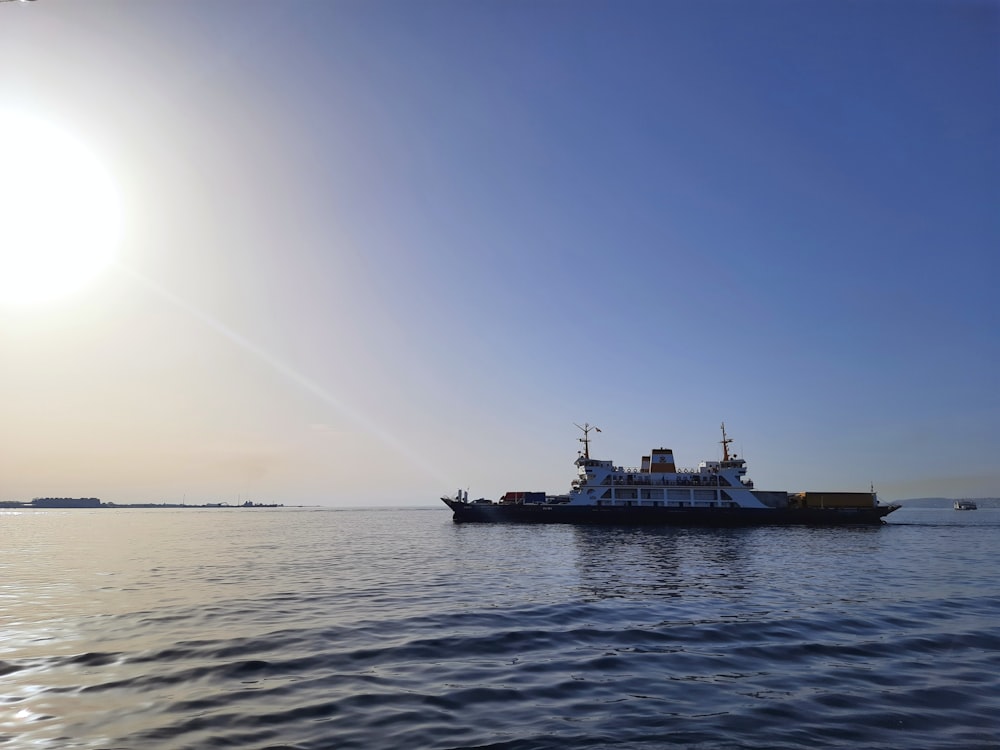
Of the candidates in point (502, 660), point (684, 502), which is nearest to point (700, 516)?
point (684, 502)

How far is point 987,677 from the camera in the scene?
12.8m

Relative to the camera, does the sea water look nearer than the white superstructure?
Yes

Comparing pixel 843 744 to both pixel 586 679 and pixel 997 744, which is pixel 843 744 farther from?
pixel 586 679

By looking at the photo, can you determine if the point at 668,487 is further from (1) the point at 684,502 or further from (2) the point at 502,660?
(2) the point at 502,660

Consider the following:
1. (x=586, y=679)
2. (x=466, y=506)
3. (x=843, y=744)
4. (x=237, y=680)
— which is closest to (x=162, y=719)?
(x=237, y=680)

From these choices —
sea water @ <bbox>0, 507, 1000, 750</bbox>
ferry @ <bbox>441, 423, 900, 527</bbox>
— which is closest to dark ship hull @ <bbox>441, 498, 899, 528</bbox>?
ferry @ <bbox>441, 423, 900, 527</bbox>

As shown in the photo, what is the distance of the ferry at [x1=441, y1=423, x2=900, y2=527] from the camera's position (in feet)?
250

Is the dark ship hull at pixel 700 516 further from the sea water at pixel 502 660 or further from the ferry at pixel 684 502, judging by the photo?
the sea water at pixel 502 660

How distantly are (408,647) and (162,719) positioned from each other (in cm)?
627

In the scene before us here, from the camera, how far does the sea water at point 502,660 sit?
9648mm

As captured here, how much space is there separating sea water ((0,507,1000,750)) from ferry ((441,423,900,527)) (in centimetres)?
4690

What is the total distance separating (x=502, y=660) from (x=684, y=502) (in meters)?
71.2

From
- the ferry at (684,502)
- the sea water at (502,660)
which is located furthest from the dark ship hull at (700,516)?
the sea water at (502,660)

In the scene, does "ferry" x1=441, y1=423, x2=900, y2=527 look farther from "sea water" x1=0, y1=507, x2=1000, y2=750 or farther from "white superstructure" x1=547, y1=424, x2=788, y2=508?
"sea water" x1=0, y1=507, x2=1000, y2=750
